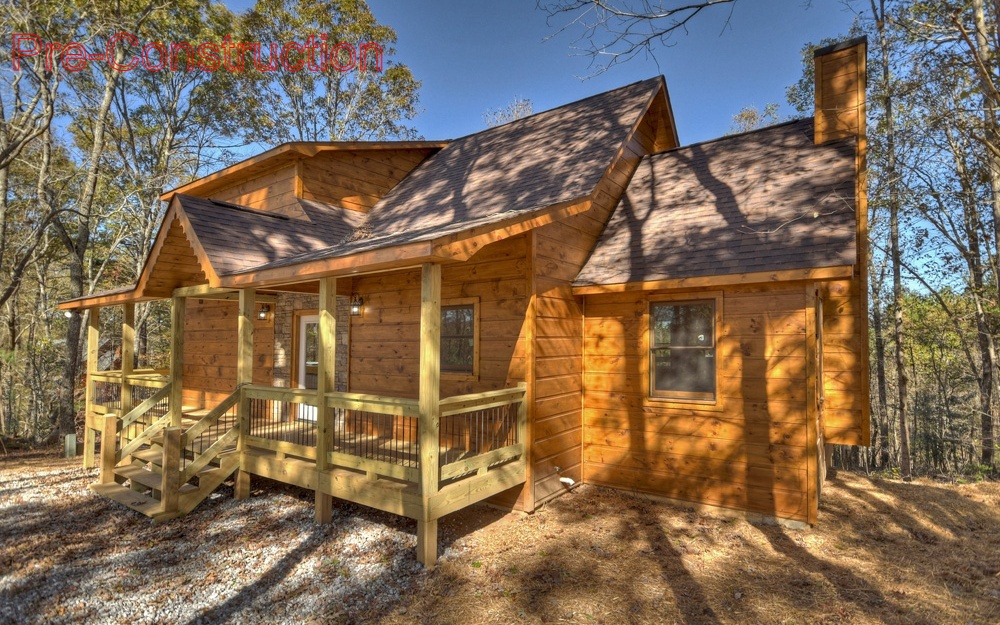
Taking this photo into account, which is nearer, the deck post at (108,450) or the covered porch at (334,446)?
the covered porch at (334,446)

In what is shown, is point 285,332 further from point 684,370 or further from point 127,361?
point 684,370

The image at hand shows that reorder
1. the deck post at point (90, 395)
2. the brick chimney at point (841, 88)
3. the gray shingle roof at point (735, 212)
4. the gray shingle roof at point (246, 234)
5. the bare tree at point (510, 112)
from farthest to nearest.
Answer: the bare tree at point (510, 112), the deck post at point (90, 395), the brick chimney at point (841, 88), the gray shingle roof at point (246, 234), the gray shingle roof at point (735, 212)

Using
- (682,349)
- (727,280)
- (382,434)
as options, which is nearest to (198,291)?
(382,434)

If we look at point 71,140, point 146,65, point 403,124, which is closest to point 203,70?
point 146,65

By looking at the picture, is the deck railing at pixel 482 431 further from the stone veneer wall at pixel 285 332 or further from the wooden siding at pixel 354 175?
the wooden siding at pixel 354 175

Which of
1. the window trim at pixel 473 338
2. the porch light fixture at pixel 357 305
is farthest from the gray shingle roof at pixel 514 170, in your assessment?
the window trim at pixel 473 338

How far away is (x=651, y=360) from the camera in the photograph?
21.0 feet

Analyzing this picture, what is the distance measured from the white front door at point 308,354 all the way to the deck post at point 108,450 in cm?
262

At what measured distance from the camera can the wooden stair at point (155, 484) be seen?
586 centimetres

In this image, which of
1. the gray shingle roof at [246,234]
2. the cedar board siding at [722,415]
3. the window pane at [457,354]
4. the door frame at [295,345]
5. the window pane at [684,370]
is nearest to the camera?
the cedar board siding at [722,415]

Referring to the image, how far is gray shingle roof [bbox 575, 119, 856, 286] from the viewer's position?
18.6 ft

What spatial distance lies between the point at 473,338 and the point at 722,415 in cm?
321

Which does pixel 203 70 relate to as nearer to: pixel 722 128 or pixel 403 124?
pixel 403 124

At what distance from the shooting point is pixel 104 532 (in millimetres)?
5512
